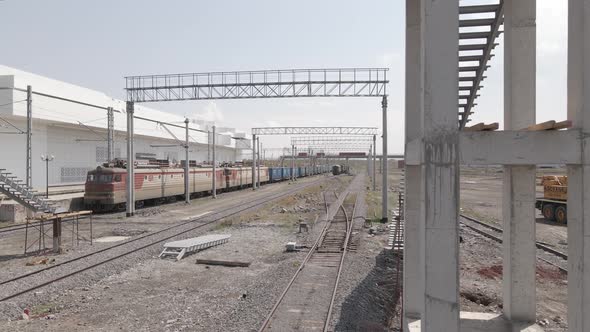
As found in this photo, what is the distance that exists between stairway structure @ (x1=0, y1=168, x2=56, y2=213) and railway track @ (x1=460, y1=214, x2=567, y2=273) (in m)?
18.5

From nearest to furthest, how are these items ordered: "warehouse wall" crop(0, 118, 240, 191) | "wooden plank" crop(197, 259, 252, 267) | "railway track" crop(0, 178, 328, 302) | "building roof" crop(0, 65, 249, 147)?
"railway track" crop(0, 178, 328, 302) < "wooden plank" crop(197, 259, 252, 267) < "building roof" crop(0, 65, 249, 147) < "warehouse wall" crop(0, 118, 240, 191)

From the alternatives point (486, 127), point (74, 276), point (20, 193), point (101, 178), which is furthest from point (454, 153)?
point (101, 178)

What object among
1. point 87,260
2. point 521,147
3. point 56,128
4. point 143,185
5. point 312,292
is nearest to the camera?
point 521,147

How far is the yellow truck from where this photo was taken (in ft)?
78.3

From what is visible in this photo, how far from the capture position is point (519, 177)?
6.97 metres

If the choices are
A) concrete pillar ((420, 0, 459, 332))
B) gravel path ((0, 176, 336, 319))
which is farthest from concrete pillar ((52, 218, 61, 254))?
concrete pillar ((420, 0, 459, 332))

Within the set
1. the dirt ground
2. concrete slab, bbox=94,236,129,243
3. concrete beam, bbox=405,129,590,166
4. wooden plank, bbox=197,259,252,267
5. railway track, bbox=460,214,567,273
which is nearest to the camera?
concrete beam, bbox=405,129,590,166

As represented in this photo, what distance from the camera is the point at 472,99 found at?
8.47m

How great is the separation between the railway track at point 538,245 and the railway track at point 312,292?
21.5ft

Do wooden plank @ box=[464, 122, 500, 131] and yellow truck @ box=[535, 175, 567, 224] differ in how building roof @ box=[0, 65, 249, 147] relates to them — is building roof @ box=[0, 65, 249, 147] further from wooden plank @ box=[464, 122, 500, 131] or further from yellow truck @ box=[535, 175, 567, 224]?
wooden plank @ box=[464, 122, 500, 131]

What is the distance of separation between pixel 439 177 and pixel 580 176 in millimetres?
1632

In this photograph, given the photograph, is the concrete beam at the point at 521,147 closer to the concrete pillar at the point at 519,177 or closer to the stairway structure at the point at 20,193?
the concrete pillar at the point at 519,177

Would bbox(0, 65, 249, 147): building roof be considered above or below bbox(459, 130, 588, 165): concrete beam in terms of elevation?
above

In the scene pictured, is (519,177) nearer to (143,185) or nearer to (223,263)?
(223,263)
